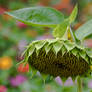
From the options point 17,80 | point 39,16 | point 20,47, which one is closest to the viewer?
point 39,16

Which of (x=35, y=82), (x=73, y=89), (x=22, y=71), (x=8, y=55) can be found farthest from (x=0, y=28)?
(x=73, y=89)

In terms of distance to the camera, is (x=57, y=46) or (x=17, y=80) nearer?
(x=57, y=46)

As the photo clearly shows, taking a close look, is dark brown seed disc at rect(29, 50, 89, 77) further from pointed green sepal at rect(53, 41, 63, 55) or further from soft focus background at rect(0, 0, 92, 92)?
soft focus background at rect(0, 0, 92, 92)

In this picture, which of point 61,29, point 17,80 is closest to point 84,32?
point 61,29

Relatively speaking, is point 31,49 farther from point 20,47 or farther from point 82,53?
point 20,47

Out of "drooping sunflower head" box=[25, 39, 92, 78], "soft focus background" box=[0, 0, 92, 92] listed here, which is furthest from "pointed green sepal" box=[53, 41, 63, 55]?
"soft focus background" box=[0, 0, 92, 92]

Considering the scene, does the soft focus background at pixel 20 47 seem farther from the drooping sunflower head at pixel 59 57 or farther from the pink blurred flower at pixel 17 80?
the drooping sunflower head at pixel 59 57

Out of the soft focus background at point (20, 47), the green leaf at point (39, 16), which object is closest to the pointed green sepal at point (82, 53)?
the green leaf at point (39, 16)
